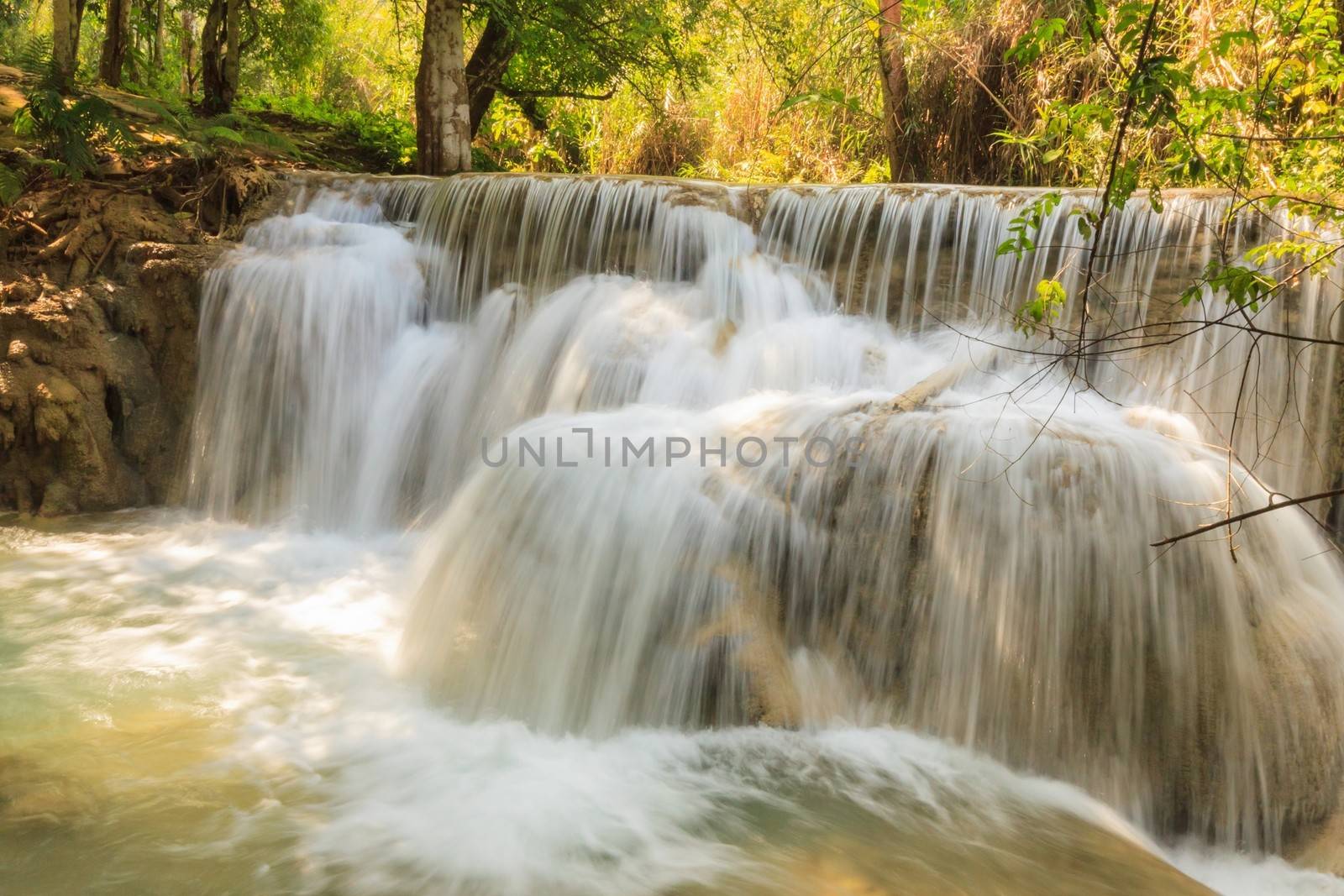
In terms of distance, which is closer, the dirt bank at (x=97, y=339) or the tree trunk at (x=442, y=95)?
the dirt bank at (x=97, y=339)

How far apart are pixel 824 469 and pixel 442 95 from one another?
22.6 ft

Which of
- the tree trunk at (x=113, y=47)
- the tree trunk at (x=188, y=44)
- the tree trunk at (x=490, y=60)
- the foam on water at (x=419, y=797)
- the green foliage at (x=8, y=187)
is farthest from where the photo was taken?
the tree trunk at (x=188, y=44)

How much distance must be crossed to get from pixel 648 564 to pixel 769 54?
31.3 feet

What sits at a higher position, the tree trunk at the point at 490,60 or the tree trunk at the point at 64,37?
the tree trunk at the point at 490,60

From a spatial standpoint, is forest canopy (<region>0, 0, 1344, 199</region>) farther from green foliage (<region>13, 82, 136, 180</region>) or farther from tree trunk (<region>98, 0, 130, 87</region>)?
green foliage (<region>13, 82, 136, 180</region>)

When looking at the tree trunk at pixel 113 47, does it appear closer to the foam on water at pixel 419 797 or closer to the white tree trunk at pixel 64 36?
the white tree trunk at pixel 64 36

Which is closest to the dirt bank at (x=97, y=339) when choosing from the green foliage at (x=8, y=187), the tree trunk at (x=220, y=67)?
the green foliage at (x=8, y=187)

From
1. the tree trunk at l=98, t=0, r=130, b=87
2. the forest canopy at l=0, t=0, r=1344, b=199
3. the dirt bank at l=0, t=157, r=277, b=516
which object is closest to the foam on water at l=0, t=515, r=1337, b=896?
the dirt bank at l=0, t=157, r=277, b=516

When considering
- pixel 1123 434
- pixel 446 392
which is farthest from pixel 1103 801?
pixel 446 392

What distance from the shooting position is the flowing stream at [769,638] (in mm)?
3168

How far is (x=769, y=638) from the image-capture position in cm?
401

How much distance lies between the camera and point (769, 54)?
11.8 m

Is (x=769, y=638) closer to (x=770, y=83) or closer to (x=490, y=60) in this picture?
(x=490, y=60)

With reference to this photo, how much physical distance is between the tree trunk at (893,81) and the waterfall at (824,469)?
3.41 m
